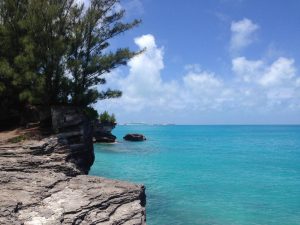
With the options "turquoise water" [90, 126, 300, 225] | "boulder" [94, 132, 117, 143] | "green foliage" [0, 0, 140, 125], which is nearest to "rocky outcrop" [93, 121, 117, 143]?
"boulder" [94, 132, 117, 143]

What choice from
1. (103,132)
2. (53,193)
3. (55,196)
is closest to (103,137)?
(103,132)

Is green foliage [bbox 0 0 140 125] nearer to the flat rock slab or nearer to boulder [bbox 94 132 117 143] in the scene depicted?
the flat rock slab

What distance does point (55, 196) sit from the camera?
16.6m

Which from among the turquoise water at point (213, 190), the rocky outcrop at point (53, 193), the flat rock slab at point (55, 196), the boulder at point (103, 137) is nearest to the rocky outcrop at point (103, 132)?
the boulder at point (103, 137)

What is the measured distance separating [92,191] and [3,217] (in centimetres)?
519

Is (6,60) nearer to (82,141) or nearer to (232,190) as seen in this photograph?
(82,141)

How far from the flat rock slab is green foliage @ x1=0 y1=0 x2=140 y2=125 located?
8252 mm

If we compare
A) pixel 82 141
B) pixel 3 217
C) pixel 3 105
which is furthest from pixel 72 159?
pixel 3 217

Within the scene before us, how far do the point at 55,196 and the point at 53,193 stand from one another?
0.91ft

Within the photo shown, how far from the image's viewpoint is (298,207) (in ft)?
99.5

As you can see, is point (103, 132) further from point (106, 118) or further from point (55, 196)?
point (55, 196)

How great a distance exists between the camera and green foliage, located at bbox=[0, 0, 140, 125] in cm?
2783

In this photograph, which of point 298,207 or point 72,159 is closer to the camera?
point 72,159

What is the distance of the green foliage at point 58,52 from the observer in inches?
1096
